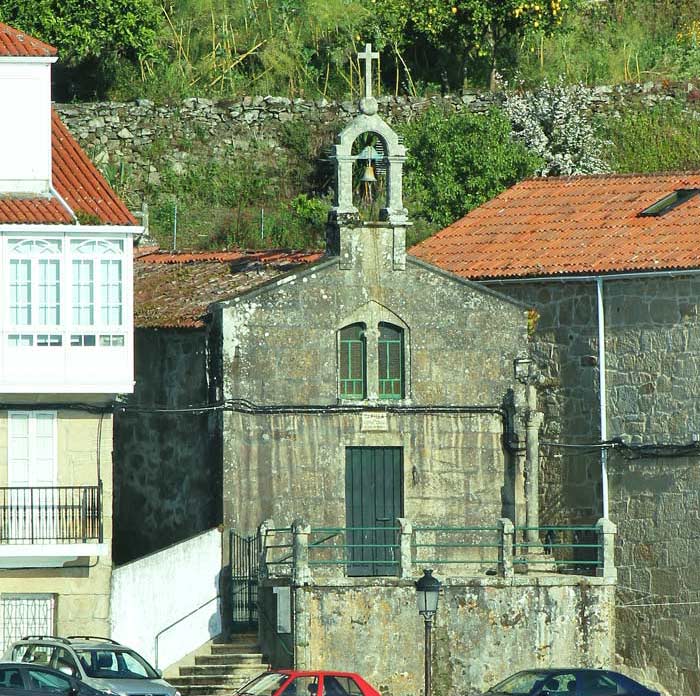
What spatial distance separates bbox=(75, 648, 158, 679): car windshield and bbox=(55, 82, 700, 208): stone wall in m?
24.1

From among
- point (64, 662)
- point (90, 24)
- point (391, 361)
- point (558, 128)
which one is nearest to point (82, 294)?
point (391, 361)

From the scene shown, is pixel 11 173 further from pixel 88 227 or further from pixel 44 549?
pixel 44 549

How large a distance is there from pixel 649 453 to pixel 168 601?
965 centimetres

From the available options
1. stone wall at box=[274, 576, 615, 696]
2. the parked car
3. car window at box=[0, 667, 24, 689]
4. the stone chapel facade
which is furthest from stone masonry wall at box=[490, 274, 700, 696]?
car window at box=[0, 667, 24, 689]

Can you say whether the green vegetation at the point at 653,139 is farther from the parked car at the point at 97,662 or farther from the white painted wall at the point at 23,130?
the parked car at the point at 97,662

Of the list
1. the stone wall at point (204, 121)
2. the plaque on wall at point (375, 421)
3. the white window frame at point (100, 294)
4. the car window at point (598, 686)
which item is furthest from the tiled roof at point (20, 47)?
the stone wall at point (204, 121)

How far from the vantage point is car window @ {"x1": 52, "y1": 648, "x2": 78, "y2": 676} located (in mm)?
34594

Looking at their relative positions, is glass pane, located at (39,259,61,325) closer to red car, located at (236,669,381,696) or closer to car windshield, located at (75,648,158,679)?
car windshield, located at (75,648,158,679)

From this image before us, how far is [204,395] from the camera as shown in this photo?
4278 cm

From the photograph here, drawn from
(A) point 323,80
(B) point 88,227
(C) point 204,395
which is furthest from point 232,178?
(B) point 88,227

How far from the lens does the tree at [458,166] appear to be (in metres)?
53.9

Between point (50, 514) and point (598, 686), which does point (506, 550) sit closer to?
point (598, 686)

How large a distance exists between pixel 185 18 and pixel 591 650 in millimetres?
28430

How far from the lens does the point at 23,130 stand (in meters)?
39.5
